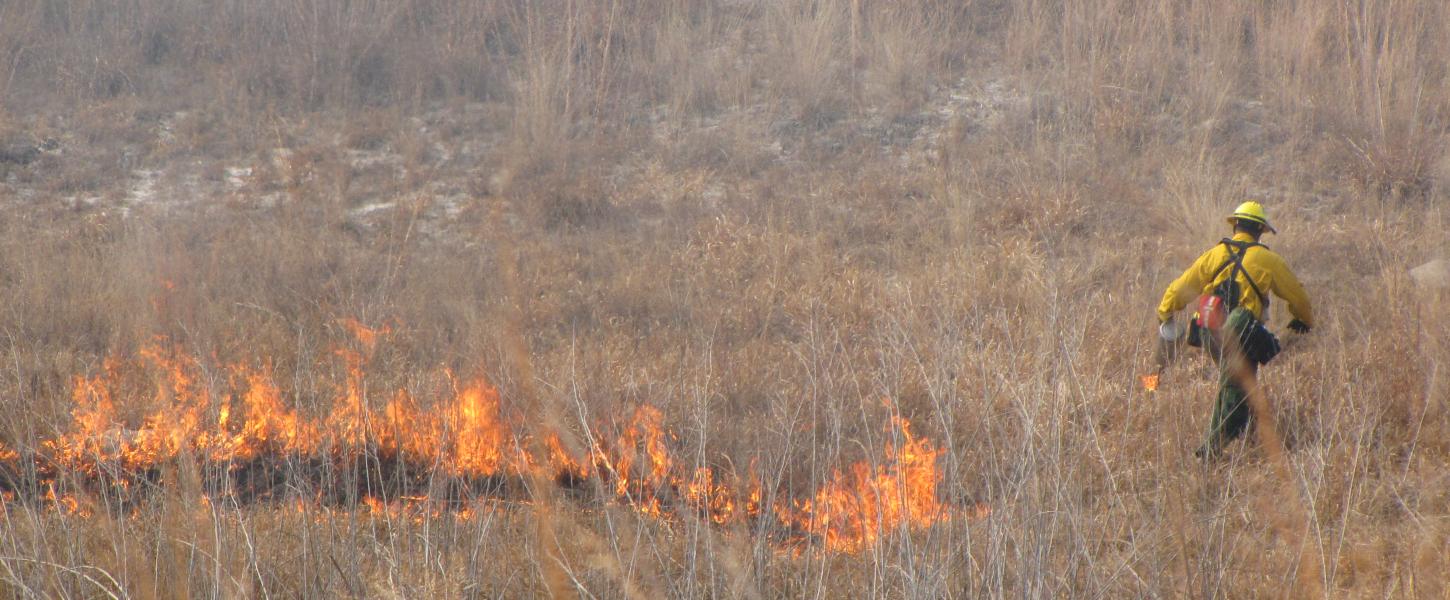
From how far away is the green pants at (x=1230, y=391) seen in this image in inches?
204

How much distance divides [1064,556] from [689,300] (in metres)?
4.79

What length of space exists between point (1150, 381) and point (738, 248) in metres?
3.78

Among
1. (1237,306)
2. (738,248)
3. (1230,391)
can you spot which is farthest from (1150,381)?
(738,248)

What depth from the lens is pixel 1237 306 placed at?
528 centimetres

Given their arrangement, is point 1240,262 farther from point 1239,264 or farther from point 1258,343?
point 1258,343

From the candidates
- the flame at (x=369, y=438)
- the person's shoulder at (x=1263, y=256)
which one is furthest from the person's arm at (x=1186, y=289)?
the flame at (x=369, y=438)

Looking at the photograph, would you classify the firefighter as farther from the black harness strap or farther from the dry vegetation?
the dry vegetation

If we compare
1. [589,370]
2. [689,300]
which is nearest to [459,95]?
[689,300]

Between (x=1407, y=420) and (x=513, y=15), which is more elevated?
(x=513, y=15)

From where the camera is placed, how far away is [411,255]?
9.26m

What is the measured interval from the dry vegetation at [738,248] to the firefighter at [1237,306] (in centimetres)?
30

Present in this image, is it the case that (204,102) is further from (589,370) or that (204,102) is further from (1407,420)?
(1407,420)

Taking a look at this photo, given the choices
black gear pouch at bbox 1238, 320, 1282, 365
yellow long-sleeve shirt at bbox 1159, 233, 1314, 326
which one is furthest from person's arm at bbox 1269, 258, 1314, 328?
black gear pouch at bbox 1238, 320, 1282, 365

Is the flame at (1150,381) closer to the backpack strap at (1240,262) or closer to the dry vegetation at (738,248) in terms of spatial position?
the dry vegetation at (738,248)
